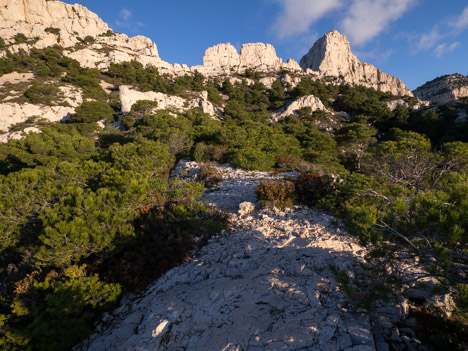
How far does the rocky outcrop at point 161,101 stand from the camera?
33094 mm

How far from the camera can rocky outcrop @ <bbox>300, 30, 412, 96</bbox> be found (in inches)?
3225

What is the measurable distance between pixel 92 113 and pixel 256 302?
122 feet

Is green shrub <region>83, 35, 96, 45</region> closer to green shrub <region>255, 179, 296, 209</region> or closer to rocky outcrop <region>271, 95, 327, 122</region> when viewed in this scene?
rocky outcrop <region>271, 95, 327, 122</region>

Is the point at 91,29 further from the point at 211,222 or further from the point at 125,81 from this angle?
the point at 211,222

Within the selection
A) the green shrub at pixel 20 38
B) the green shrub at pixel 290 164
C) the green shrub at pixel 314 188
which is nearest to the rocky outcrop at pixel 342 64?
the green shrub at pixel 290 164

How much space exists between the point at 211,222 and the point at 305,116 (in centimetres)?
3746

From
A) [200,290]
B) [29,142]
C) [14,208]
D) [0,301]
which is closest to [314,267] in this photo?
[200,290]

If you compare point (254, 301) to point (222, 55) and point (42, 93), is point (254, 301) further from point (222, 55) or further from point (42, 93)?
point (222, 55)

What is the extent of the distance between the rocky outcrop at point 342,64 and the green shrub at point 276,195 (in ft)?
294

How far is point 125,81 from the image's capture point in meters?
44.2

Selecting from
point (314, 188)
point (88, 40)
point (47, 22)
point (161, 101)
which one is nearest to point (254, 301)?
point (314, 188)

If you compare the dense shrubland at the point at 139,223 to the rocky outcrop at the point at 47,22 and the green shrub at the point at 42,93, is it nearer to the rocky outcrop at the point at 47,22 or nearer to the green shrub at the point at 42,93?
the green shrub at the point at 42,93

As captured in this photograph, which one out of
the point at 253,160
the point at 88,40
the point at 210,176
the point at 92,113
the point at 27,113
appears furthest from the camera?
the point at 88,40

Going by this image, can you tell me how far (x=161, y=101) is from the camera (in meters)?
35.4
